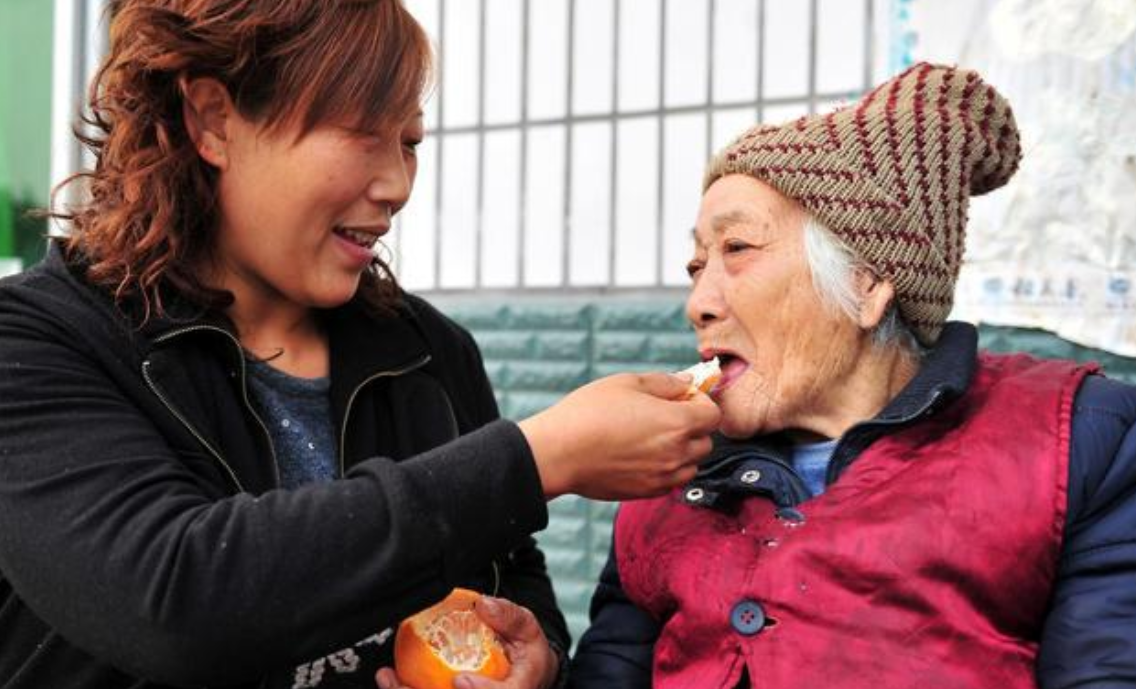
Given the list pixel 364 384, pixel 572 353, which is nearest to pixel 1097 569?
pixel 364 384

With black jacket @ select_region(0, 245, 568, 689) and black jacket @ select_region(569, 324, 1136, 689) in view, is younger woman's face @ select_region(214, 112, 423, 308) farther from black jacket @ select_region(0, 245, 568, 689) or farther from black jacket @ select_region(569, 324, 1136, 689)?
black jacket @ select_region(569, 324, 1136, 689)

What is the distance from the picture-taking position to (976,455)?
178cm

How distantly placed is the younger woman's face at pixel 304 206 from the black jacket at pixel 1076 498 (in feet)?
2.26

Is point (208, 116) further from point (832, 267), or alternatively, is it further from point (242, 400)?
point (832, 267)

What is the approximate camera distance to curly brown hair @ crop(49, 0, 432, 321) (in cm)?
168

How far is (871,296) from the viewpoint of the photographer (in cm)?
198

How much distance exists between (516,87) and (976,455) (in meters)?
3.39

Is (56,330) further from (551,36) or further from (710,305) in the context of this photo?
(551,36)

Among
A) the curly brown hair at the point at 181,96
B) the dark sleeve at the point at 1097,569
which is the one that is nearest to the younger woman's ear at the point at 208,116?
the curly brown hair at the point at 181,96

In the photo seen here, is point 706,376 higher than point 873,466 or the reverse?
higher

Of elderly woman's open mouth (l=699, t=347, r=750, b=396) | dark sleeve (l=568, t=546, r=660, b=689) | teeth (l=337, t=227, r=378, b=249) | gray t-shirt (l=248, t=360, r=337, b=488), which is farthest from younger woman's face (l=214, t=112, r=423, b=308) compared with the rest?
dark sleeve (l=568, t=546, r=660, b=689)

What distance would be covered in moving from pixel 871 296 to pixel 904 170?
21cm

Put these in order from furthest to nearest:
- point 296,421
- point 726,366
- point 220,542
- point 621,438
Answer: point 726,366
point 296,421
point 621,438
point 220,542

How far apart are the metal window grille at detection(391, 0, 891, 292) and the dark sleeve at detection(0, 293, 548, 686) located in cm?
305
